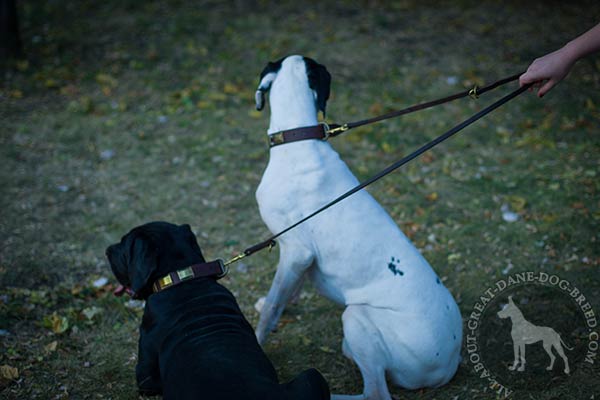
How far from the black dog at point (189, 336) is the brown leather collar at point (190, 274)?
0.03 m

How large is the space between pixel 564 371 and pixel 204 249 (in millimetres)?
3146

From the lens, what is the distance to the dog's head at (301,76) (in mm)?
3982

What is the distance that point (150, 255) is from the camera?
3236mm

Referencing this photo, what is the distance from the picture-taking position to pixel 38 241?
5.26 meters

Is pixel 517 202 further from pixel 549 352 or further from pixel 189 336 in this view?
pixel 189 336

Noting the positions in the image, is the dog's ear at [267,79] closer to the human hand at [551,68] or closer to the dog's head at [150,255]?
the dog's head at [150,255]

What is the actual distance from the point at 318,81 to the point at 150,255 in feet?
5.65

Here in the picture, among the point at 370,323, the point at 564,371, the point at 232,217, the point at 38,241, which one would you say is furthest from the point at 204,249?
the point at 564,371

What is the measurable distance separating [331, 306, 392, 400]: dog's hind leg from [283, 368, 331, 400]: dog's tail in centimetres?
55

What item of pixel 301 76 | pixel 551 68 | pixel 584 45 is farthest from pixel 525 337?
pixel 301 76

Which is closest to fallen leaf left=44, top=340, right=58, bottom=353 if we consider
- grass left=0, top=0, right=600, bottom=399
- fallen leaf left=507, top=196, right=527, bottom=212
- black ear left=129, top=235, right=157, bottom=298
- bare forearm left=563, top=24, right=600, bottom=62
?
grass left=0, top=0, right=600, bottom=399

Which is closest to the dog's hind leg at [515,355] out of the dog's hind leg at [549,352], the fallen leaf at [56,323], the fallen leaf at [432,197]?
the dog's hind leg at [549,352]

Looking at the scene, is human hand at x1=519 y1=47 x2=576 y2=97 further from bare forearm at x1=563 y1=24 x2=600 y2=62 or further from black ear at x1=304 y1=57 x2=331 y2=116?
black ear at x1=304 y1=57 x2=331 y2=116

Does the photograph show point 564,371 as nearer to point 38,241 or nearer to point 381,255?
point 381,255
